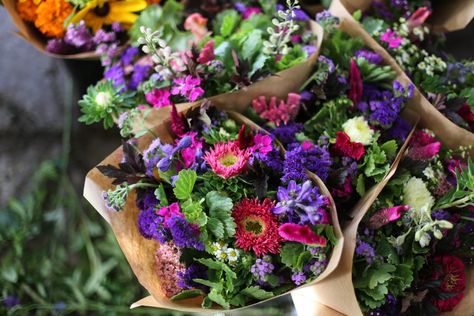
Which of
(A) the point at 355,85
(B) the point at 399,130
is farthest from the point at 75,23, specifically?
→ (B) the point at 399,130

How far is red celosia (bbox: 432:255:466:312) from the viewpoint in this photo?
94 cm

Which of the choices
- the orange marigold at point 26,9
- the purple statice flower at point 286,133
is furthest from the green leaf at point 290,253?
the orange marigold at point 26,9

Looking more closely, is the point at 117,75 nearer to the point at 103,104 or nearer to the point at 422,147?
the point at 103,104

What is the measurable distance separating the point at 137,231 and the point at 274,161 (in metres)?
0.30

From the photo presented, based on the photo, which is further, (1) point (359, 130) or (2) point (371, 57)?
(2) point (371, 57)

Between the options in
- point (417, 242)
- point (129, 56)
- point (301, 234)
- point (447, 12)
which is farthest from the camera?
point (447, 12)

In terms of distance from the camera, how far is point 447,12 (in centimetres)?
129

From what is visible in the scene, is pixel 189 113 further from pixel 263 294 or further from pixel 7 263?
pixel 7 263

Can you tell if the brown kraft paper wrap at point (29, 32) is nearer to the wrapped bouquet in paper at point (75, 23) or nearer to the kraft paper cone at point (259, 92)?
the wrapped bouquet in paper at point (75, 23)

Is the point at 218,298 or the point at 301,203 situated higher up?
the point at 301,203

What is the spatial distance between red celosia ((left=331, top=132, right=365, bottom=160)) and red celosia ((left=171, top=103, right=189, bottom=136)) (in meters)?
0.29

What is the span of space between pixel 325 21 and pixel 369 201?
1.45 ft

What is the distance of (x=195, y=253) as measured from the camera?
2.94ft

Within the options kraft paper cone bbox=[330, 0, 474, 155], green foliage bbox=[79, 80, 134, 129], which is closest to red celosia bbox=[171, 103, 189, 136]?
green foliage bbox=[79, 80, 134, 129]
